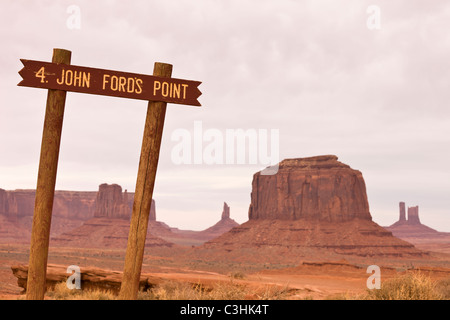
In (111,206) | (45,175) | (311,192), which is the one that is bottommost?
(45,175)

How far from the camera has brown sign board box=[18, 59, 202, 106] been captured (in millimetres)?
9305

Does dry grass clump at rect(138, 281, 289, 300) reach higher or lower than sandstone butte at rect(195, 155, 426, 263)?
lower

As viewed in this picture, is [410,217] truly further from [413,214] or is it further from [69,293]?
[69,293]

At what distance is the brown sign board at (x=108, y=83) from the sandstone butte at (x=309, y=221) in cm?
6945

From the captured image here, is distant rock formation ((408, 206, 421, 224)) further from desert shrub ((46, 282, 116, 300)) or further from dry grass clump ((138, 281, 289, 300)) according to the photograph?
desert shrub ((46, 282, 116, 300))

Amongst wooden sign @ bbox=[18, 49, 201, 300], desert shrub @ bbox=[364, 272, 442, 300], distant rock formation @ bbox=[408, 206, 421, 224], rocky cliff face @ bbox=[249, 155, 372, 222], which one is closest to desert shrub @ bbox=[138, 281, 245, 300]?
wooden sign @ bbox=[18, 49, 201, 300]

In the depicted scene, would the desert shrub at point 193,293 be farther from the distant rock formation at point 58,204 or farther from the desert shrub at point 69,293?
the distant rock formation at point 58,204

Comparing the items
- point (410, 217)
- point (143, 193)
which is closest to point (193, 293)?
point (143, 193)

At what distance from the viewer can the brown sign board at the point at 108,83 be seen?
9305 millimetres

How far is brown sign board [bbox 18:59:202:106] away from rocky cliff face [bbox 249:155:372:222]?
87480 mm

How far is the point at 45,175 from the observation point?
9477mm

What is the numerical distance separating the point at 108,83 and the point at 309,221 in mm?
87719

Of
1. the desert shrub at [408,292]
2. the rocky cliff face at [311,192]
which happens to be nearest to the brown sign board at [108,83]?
the desert shrub at [408,292]
